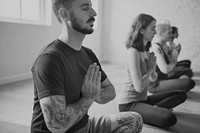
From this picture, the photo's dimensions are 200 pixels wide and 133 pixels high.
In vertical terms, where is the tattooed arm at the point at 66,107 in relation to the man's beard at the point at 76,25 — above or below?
Result: below

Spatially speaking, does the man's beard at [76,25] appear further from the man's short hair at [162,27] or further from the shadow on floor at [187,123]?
the man's short hair at [162,27]

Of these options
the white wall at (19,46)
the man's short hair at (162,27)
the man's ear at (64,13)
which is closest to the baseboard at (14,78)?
the white wall at (19,46)

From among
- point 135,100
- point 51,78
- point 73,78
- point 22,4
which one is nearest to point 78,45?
point 73,78

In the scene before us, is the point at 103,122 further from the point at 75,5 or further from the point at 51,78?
the point at 75,5

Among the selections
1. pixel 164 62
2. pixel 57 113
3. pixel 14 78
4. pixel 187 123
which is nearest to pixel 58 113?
pixel 57 113

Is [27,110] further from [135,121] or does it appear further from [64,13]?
[64,13]

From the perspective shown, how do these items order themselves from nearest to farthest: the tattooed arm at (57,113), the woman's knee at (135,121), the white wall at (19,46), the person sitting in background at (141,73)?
the tattooed arm at (57,113)
the woman's knee at (135,121)
the person sitting in background at (141,73)
the white wall at (19,46)

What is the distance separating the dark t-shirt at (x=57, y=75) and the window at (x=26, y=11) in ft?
9.66

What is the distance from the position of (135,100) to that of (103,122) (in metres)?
0.88

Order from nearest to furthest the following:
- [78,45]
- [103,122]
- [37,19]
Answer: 1. [78,45]
2. [103,122]
3. [37,19]

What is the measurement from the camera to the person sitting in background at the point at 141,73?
203cm

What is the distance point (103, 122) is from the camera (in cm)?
136

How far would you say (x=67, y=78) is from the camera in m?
1.08

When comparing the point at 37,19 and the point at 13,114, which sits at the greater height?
the point at 37,19
